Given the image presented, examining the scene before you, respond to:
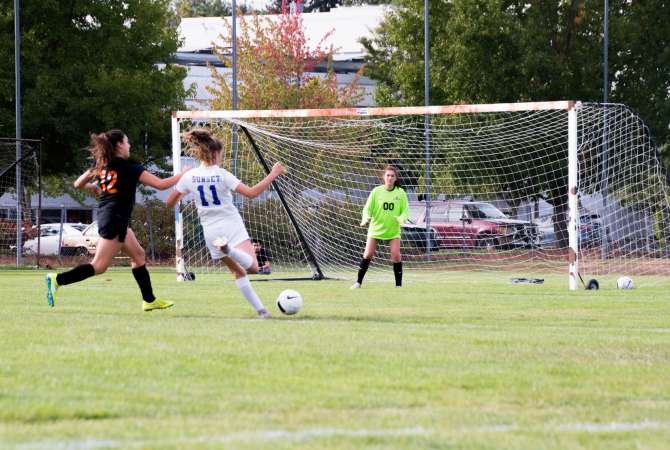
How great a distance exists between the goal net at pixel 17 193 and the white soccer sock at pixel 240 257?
19.1 meters

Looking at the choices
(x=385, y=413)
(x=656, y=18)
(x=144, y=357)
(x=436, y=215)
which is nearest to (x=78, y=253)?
(x=436, y=215)

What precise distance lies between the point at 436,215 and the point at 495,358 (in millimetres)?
21655

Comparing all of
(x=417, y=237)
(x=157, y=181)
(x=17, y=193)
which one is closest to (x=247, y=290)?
(x=157, y=181)

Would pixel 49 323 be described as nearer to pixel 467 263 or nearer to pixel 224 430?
pixel 224 430

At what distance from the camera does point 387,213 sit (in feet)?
60.8

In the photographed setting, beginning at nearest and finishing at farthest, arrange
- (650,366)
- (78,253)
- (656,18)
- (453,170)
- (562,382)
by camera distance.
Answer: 1. (562,382)
2. (650,366)
3. (453,170)
4. (78,253)
5. (656,18)

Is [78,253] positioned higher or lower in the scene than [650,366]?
lower

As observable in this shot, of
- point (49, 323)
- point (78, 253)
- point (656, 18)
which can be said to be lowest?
point (78, 253)

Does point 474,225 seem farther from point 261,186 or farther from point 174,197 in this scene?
point 261,186

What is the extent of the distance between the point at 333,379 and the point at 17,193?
24416mm

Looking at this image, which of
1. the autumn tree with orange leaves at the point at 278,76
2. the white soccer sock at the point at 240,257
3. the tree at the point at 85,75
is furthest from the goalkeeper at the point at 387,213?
the autumn tree with orange leaves at the point at 278,76

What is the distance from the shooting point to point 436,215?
29.6 m

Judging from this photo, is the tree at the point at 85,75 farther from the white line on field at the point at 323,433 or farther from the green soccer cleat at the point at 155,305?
the white line on field at the point at 323,433

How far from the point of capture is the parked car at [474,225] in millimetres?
28453
